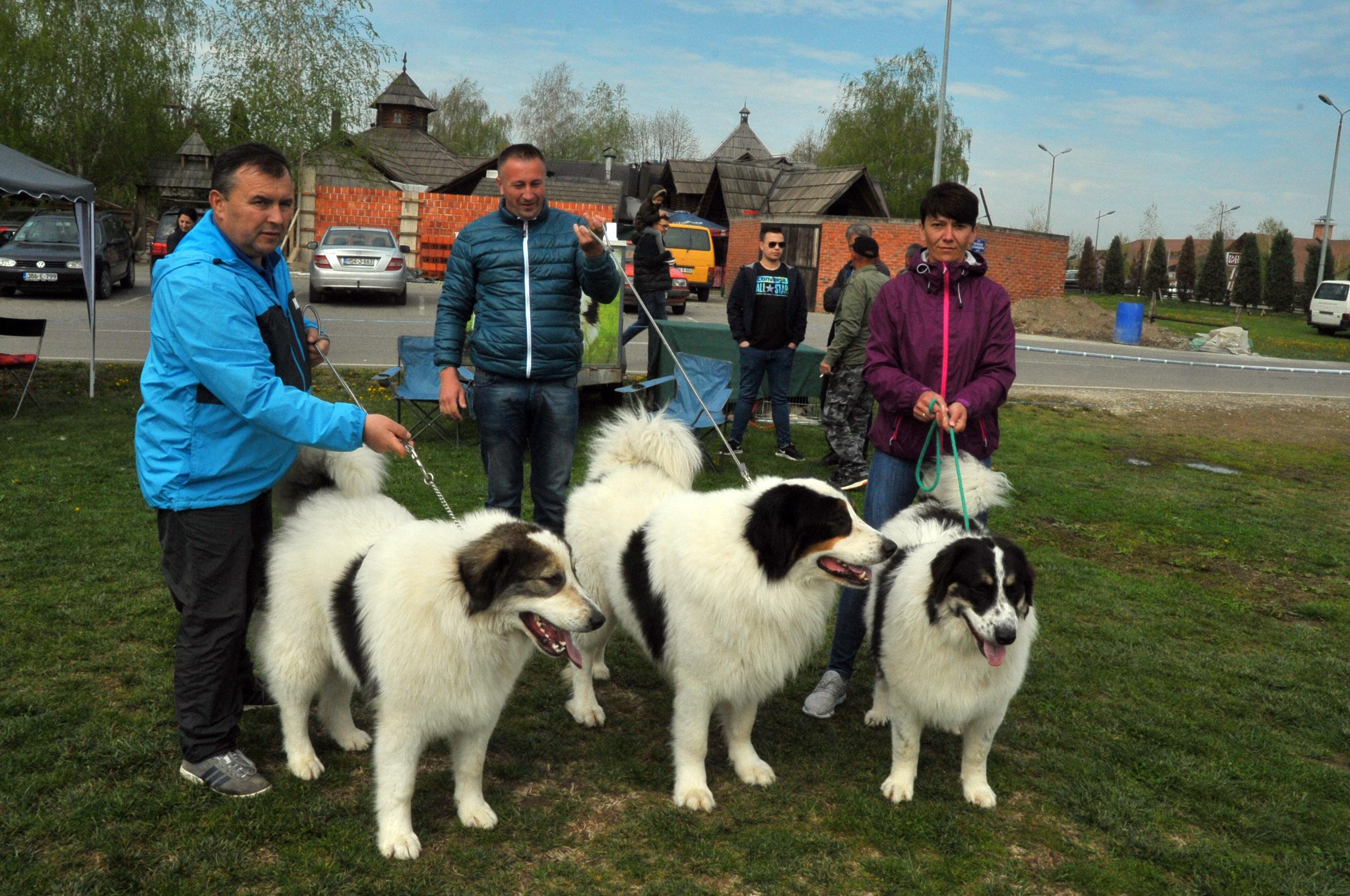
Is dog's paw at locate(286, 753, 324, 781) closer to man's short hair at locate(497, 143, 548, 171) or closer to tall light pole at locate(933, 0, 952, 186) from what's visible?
man's short hair at locate(497, 143, 548, 171)

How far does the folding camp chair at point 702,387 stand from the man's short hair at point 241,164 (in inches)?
225

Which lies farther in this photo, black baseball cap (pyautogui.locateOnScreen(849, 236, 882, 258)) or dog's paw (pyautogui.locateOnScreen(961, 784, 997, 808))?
black baseball cap (pyautogui.locateOnScreen(849, 236, 882, 258))

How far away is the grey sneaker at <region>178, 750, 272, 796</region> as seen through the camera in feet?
10.5

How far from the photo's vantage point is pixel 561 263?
14.0 feet

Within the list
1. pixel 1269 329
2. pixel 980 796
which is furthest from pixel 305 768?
pixel 1269 329

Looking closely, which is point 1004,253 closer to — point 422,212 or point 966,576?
point 422,212

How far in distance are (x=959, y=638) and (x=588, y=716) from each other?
1640 mm

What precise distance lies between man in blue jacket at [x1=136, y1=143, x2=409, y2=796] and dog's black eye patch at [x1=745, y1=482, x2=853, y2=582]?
4.25 ft

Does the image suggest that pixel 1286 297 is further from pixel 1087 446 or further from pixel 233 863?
pixel 233 863

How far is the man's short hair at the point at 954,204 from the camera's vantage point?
3678mm

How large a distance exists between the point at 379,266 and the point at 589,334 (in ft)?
39.8

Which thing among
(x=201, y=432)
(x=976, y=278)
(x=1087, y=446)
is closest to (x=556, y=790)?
(x=201, y=432)

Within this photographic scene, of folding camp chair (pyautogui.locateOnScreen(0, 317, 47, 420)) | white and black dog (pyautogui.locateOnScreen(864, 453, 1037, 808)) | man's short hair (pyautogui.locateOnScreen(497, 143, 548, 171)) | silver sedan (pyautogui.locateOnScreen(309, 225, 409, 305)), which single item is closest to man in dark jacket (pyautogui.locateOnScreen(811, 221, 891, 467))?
man's short hair (pyautogui.locateOnScreen(497, 143, 548, 171))

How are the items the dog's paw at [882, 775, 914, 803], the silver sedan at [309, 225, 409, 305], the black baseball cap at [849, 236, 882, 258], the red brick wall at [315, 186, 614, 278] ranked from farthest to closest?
the red brick wall at [315, 186, 614, 278] → the silver sedan at [309, 225, 409, 305] → the black baseball cap at [849, 236, 882, 258] → the dog's paw at [882, 775, 914, 803]
